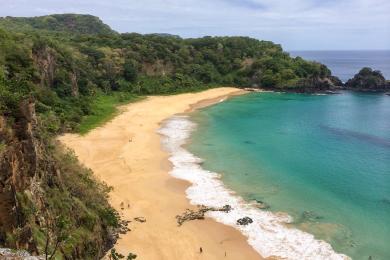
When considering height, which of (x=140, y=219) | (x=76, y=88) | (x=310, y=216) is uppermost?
(x=76, y=88)

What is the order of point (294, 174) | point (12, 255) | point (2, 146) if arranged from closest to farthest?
point (12, 255)
point (2, 146)
point (294, 174)

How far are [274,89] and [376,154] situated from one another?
54.5m

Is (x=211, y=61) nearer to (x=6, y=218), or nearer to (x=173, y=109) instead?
(x=173, y=109)

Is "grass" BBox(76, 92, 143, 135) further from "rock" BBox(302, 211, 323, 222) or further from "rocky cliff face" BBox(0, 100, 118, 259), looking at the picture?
"rocky cliff face" BBox(0, 100, 118, 259)

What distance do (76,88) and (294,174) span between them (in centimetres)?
4218

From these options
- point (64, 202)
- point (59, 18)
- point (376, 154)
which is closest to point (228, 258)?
point (64, 202)

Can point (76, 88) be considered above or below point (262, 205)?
above

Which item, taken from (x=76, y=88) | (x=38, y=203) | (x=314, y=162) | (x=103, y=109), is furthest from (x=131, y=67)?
(x=38, y=203)

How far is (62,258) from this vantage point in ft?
59.3

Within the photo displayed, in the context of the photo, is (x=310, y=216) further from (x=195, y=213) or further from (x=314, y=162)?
(x=314, y=162)

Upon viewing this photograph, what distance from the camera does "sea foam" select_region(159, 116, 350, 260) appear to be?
89.5ft

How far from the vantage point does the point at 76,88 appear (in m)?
70.6

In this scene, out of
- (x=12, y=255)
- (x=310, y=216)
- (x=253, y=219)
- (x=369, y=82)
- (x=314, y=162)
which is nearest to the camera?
(x=12, y=255)

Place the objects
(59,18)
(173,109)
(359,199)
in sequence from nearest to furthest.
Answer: (359,199)
(173,109)
(59,18)
